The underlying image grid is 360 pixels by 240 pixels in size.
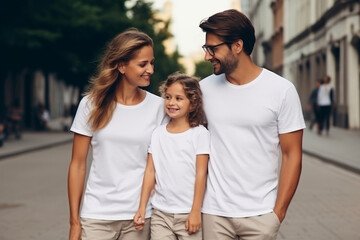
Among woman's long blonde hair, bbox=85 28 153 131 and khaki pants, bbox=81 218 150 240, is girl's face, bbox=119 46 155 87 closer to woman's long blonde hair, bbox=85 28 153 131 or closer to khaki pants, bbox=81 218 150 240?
woman's long blonde hair, bbox=85 28 153 131

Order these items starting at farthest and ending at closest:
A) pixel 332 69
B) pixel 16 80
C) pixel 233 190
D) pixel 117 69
Result: pixel 16 80 → pixel 332 69 → pixel 117 69 → pixel 233 190

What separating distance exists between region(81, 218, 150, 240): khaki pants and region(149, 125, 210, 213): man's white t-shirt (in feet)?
0.57

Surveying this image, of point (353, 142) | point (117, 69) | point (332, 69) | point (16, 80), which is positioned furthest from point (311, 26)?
point (117, 69)

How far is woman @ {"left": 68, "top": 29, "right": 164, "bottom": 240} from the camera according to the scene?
3479mm

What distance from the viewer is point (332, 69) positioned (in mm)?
32719

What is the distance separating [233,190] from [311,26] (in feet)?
116

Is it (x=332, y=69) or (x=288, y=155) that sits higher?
(x=332, y=69)

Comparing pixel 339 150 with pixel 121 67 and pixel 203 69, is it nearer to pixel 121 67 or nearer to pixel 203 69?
pixel 121 67

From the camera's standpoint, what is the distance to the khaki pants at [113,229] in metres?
3.47

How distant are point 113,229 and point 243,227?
635 mm

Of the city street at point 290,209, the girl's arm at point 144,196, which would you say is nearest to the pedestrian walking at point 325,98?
the city street at point 290,209

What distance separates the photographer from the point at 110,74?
355cm

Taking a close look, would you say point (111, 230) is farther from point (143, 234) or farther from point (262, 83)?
point (262, 83)

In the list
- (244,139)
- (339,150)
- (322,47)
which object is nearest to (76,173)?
(244,139)
